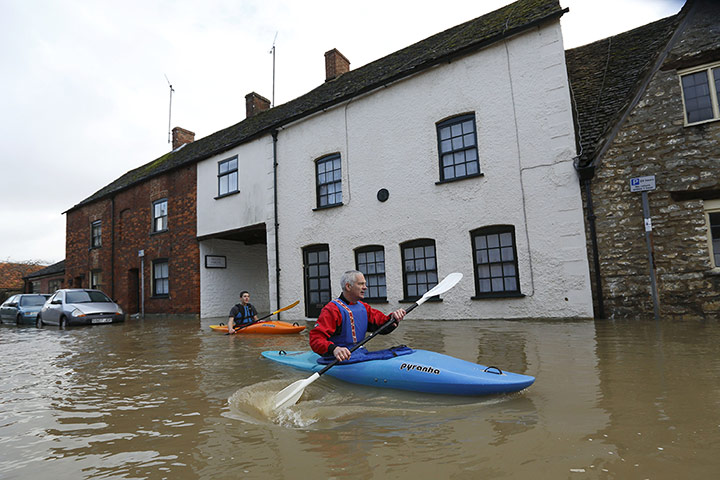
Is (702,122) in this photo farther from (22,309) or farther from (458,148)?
(22,309)

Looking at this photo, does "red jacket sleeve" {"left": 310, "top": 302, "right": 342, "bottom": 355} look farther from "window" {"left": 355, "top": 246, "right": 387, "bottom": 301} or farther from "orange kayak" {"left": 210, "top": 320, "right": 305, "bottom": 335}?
"window" {"left": 355, "top": 246, "right": 387, "bottom": 301}

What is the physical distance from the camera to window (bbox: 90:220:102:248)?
22.6 m

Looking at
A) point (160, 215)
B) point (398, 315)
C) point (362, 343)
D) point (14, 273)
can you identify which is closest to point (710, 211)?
point (398, 315)

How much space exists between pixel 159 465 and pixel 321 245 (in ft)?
34.4

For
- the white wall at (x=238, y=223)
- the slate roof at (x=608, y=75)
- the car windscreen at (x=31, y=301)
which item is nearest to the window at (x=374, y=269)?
the white wall at (x=238, y=223)

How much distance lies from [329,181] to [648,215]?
8.26 m

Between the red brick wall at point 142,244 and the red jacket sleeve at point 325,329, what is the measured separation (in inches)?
525

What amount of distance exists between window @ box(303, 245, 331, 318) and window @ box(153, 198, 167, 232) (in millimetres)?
8574

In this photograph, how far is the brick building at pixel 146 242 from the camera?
17.5 meters

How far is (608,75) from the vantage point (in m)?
10.7

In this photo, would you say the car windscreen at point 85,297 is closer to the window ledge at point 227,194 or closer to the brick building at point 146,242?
the brick building at point 146,242

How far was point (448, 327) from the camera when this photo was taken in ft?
30.2

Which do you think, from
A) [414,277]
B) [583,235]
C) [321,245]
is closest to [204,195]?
[321,245]

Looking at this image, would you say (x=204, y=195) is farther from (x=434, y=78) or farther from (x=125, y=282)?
(x=434, y=78)
